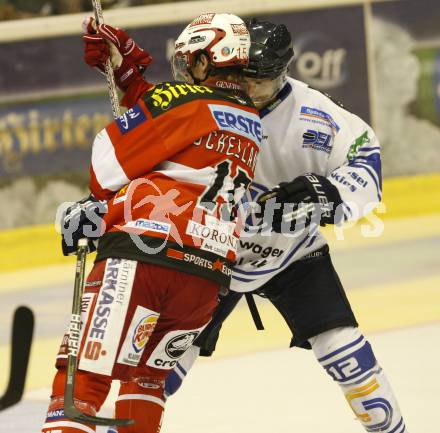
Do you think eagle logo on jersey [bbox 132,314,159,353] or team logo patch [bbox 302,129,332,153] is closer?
eagle logo on jersey [bbox 132,314,159,353]

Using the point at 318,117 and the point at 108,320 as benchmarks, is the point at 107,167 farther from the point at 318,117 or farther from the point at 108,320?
the point at 318,117

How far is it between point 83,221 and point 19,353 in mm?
2464

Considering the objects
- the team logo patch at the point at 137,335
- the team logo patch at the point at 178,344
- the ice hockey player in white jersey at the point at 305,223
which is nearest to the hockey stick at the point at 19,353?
the ice hockey player in white jersey at the point at 305,223

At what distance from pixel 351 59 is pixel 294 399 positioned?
14.1 feet

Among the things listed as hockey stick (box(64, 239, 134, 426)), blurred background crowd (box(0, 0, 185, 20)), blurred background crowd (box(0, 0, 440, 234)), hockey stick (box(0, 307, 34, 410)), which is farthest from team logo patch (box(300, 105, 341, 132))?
blurred background crowd (box(0, 0, 185, 20))

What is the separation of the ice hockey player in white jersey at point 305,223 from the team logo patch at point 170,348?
0.58 m

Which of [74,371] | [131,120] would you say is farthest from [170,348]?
[131,120]

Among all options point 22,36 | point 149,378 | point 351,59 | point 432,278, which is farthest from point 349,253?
point 149,378

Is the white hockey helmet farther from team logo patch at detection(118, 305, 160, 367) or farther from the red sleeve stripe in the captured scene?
team logo patch at detection(118, 305, 160, 367)

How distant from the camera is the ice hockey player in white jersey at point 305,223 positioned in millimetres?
4152

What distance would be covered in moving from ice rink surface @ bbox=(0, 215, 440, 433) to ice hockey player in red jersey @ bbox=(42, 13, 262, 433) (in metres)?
1.42

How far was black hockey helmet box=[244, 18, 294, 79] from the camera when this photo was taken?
4109 millimetres

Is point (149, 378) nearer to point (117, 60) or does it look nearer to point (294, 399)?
point (117, 60)

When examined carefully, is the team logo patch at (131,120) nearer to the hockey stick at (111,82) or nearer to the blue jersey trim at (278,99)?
the hockey stick at (111,82)
